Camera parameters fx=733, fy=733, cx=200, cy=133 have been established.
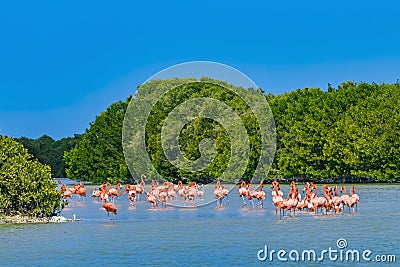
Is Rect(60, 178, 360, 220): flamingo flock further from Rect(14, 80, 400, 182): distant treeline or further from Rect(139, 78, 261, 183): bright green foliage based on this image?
Rect(14, 80, 400, 182): distant treeline

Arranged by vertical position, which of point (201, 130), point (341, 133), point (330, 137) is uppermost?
point (201, 130)

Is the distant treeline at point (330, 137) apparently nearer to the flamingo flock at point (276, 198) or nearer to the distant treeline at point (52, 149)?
the distant treeline at point (52, 149)

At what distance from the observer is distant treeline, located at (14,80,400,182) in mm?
63062

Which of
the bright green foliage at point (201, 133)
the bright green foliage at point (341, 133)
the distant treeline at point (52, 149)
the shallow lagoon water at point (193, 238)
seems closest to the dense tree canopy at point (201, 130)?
the bright green foliage at point (201, 133)

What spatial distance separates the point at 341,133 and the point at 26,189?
4335cm

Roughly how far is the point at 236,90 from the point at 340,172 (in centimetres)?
1189

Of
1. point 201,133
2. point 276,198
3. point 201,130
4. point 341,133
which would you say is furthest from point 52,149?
point 276,198

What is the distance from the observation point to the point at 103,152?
7894 centimetres

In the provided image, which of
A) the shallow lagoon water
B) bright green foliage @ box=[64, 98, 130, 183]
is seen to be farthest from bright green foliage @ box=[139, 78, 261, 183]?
the shallow lagoon water

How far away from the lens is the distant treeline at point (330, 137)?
63.1m

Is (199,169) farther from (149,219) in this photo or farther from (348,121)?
(149,219)

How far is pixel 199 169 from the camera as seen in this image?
7125 cm

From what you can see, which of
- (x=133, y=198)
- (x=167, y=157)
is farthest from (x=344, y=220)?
(x=167, y=157)

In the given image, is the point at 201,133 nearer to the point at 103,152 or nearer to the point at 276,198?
the point at 103,152
